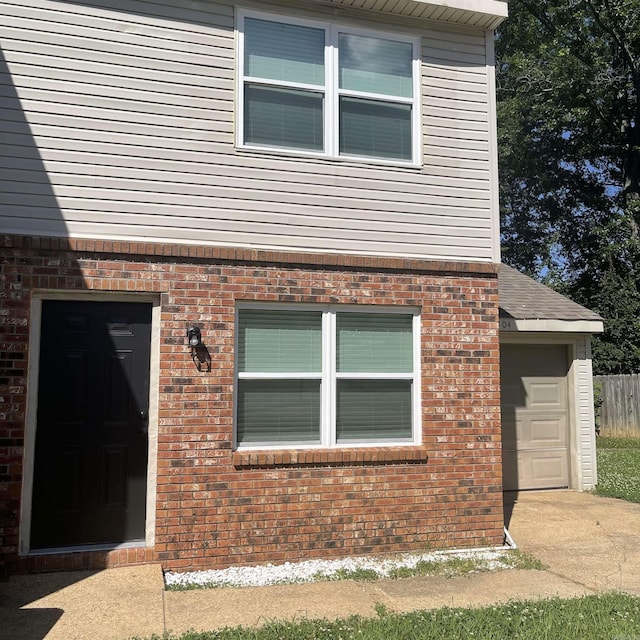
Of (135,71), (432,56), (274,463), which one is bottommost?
(274,463)

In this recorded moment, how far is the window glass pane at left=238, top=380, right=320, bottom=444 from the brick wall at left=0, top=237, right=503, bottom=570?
21 centimetres

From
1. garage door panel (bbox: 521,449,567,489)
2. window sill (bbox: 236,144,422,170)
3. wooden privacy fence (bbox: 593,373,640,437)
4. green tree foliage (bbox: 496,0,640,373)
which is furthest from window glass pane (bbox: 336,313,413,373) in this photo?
green tree foliage (bbox: 496,0,640,373)

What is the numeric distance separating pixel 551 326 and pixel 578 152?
1783 centimetres

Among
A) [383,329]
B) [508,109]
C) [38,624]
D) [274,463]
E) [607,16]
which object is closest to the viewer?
[38,624]

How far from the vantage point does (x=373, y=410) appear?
6719mm

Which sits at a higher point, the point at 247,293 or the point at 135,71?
the point at 135,71

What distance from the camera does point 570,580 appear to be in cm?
573

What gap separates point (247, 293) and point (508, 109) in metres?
20.6

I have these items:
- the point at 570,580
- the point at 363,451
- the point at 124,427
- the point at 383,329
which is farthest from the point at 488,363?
the point at 124,427

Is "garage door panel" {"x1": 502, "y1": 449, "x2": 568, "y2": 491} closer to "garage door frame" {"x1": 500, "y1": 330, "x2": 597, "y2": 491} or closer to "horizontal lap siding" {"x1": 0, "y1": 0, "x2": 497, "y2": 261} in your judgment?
"garage door frame" {"x1": 500, "y1": 330, "x2": 597, "y2": 491}

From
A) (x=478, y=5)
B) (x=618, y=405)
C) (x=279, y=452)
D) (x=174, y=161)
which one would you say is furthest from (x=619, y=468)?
(x=174, y=161)

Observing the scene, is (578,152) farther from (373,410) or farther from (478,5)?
(373,410)

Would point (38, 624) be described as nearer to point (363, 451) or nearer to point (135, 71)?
point (363, 451)

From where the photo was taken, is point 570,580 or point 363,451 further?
point 363,451
